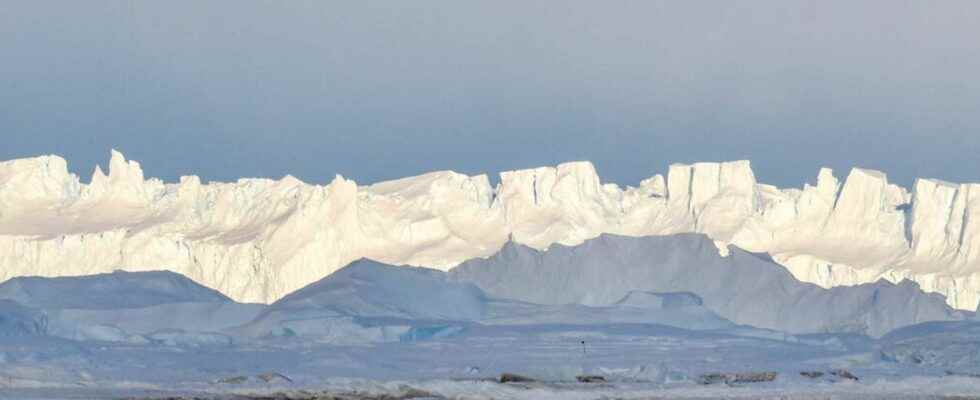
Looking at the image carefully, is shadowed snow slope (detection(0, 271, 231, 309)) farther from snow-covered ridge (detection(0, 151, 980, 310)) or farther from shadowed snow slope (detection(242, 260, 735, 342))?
snow-covered ridge (detection(0, 151, 980, 310))

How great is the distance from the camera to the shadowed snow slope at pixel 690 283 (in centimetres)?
12112

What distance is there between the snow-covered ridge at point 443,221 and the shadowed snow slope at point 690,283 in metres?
23.5

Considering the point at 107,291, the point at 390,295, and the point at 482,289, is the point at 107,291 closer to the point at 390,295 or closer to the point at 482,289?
the point at 390,295

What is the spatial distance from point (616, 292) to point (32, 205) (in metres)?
73.0

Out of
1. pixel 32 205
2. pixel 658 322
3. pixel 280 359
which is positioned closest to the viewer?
pixel 280 359

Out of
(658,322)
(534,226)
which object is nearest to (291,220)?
(534,226)

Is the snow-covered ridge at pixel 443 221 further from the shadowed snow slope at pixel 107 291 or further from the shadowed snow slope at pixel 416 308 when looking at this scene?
the shadowed snow slope at pixel 416 308

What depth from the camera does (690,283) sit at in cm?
12250

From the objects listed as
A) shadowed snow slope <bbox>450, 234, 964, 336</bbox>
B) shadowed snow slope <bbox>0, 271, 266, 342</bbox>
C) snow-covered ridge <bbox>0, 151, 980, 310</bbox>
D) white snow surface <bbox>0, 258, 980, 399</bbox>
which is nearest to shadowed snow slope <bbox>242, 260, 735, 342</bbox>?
white snow surface <bbox>0, 258, 980, 399</bbox>

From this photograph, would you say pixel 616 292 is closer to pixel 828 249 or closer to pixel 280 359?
pixel 280 359

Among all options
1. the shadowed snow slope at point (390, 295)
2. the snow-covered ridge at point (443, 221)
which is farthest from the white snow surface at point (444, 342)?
the snow-covered ridge at point (443, 221)

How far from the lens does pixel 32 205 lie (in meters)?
177

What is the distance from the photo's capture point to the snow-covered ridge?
149 metres

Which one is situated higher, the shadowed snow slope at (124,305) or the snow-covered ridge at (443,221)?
the snow-covered ridge at (443,221)
